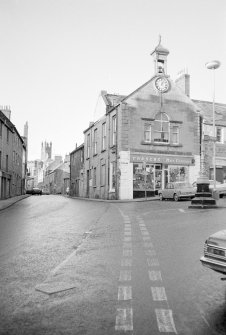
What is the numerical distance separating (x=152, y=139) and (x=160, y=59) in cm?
810

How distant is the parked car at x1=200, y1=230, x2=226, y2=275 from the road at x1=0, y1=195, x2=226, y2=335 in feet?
1.48

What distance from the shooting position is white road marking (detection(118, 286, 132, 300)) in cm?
512

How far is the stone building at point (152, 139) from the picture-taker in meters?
32.6

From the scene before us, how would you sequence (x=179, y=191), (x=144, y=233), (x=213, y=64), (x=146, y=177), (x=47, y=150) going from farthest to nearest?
(x=47, y=150)
(x=146, y=177)
(x=179, y=191)
(x=213, y=64)
(x=144, y=233)

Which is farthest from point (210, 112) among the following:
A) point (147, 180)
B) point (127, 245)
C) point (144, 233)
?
point (127, 245)

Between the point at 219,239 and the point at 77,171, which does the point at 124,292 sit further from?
the point at 77,171

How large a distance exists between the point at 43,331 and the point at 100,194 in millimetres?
33443

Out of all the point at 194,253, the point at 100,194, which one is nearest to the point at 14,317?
the point at 194,253

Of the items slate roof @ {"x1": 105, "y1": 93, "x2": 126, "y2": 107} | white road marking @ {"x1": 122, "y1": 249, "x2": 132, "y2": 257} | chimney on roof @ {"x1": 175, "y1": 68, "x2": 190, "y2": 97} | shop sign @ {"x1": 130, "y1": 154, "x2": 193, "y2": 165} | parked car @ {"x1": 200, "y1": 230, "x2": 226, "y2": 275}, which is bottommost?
white road marking @ {"x1": 122, "y1": 249, "x2": 132, "y2": 257}

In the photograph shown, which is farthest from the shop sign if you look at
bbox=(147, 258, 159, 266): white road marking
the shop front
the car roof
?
the car roof

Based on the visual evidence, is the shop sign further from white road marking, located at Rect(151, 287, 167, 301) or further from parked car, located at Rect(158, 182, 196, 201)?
white road marking, located at Rect(151, 287, 167, 301)

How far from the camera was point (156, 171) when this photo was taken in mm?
33688

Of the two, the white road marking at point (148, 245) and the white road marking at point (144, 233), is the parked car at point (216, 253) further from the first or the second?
the white road marking at point (144, 233)

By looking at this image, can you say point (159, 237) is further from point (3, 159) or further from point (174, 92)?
point (3, 159)
